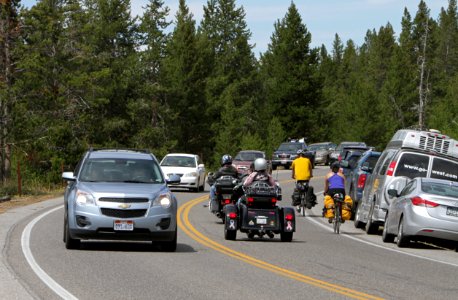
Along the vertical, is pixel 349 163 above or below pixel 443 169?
below

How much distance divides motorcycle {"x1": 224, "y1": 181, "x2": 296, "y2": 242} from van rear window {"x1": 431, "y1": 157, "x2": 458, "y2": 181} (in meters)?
5.23

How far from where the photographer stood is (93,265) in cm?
1536

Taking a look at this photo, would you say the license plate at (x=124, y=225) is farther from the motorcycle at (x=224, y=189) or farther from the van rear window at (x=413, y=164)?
the van rear window at (x=413, y=164)

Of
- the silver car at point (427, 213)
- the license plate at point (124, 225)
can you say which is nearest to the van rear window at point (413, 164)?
the silver car at point (427, 213)

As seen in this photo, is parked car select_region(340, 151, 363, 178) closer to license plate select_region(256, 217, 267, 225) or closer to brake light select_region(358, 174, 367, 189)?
brake light select_region(358, 174, 367, 189)

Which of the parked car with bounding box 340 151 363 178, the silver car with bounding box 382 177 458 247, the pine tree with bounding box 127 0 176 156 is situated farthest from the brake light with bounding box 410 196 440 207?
the pine tree with bounding box 127 0 176 156

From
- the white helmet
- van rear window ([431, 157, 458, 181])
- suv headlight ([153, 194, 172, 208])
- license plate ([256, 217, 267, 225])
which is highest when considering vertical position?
the white helmet

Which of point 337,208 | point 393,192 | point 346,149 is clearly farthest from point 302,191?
point 346,149

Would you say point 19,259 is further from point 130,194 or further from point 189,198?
point 189,198

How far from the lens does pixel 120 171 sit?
62.6 ft

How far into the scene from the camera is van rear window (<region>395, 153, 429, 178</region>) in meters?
24.8

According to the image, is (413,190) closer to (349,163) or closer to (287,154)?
(349,163)

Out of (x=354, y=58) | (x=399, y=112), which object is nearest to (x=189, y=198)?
(x=399, y=112)

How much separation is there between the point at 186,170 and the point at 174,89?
190 feet
